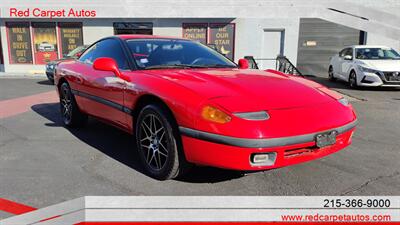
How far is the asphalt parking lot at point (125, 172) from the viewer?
11.0 feet

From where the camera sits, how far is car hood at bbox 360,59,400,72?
10.6 meters

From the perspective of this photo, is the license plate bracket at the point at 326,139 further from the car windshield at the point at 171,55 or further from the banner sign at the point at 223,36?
the banner sign at the point at 223,36

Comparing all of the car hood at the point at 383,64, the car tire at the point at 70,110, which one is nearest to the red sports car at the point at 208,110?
the car tire at the point at 70,110

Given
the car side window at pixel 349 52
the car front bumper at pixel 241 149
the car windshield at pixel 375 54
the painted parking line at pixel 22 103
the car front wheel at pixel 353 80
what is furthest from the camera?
the car side window at pixel 349 52

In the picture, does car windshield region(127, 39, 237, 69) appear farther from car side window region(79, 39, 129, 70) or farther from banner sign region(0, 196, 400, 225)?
banner sign region(0, 196, 400, 225)

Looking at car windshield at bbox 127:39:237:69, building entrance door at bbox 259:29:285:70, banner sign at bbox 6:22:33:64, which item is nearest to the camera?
car windshield at bbox 127:39:237:69

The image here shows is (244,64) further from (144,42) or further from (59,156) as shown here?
(59,156)

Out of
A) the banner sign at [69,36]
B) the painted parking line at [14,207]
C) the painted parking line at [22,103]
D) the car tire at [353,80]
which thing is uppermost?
the banner sign at [69,36]

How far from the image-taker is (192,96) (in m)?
3.11

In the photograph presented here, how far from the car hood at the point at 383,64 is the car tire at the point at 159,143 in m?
9.16

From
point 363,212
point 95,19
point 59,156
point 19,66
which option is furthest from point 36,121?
point 19,66

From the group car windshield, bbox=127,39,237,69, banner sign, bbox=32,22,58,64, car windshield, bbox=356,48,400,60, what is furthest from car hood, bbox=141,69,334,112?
banner sign, bbox=32,22,58,64

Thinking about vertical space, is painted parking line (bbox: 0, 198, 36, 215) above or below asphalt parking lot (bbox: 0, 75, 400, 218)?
below

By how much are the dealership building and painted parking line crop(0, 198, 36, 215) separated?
13.6 meters
